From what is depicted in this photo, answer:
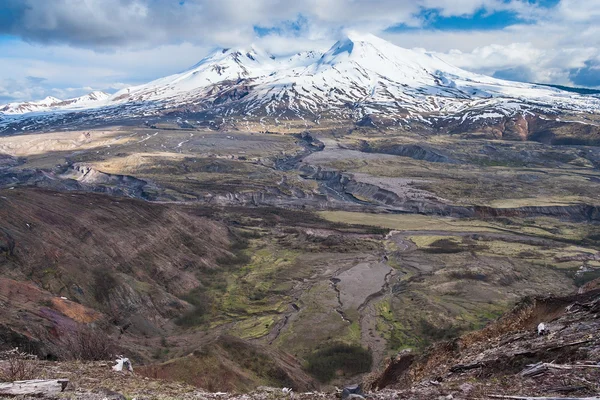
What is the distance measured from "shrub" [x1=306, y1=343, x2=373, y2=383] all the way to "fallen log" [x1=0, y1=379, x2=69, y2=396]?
24.1m

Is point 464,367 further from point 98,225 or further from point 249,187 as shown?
point 249,187

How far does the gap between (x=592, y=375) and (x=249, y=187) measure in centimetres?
10457

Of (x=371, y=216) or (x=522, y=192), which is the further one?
(x=522, y=192)

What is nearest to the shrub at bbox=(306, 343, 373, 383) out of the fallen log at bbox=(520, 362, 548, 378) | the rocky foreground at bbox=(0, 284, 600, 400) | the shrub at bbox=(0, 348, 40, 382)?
the rocky foreground at bbox=(0, 284, 600, 400)

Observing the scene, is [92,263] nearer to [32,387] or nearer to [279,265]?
[279,265]

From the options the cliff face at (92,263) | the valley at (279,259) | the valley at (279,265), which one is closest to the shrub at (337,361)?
the valley at (279,265)

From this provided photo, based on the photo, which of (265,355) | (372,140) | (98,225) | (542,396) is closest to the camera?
(542,396)

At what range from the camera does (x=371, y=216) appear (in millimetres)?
92375

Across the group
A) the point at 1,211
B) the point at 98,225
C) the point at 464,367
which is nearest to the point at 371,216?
the point at 98,225

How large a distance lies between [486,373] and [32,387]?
1193cm

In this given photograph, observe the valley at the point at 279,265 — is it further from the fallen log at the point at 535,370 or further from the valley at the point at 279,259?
the fallen log at the point at 535,370

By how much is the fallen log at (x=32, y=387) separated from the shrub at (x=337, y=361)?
79.1ft

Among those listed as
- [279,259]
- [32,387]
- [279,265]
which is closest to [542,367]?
[32,387]

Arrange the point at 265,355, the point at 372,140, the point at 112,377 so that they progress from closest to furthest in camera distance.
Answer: the point at 112,377, the point at 265,355, the point at 372,140
